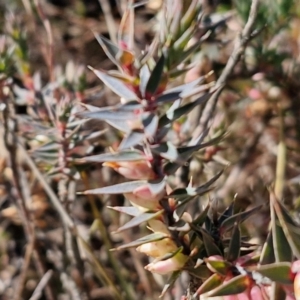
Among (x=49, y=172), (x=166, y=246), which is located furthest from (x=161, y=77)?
(x=49, y=172)

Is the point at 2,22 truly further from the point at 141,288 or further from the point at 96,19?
the point at 141,288

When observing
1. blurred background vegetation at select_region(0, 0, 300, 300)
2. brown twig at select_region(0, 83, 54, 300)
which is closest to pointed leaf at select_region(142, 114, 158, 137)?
blurred background vegetation at select_region(0, 0, 300, 300)

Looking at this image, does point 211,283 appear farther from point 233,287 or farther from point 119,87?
point 119,87

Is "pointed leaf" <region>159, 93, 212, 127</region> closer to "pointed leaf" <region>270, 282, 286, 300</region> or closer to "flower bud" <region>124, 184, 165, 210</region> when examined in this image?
"flower bud" <region>124, 184, 165, 210</region>

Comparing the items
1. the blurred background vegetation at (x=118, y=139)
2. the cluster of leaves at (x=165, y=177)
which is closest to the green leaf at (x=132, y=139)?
the cluster of leaves at (x=165, y=177)

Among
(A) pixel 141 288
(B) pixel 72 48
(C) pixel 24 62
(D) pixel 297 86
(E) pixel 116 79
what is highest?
(E) pixel 116 79
